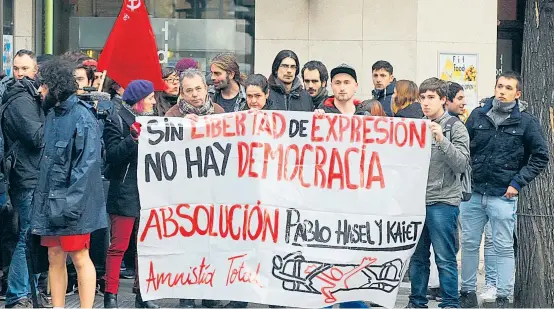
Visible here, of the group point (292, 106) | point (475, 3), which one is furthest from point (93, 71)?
point (475, 3)

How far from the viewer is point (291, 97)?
9344mm

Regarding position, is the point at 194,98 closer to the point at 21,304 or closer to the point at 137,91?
the point at 137,91

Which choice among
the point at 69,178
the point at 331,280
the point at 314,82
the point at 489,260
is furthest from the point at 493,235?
the point at 69,178

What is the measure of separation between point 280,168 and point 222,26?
627cm

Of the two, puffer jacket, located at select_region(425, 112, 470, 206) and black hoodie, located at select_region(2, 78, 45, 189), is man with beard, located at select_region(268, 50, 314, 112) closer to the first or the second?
puffer jacket, located at select_region(425, 112, 470, 206)

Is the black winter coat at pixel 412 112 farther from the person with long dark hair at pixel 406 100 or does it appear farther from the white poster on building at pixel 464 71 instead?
the white poster on building at pixel 464 71

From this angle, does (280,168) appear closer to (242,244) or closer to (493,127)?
(242,244)

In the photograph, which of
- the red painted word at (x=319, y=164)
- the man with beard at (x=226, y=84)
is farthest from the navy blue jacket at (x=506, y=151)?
the man with beard at (x=226, y=84)

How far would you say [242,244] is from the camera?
731cm

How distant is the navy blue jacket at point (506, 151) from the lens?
834 cm

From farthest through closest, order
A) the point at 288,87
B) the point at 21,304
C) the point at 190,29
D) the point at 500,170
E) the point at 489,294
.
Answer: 1. the point at 190,29
2. the point at 288,87
3. the point at 489,294
4. the point at 500,170
5. the point at 21,304

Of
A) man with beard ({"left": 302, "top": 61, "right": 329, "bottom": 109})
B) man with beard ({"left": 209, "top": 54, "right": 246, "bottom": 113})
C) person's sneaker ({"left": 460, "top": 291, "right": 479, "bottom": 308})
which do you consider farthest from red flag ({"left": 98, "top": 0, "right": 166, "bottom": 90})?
person's sneaker ({"left": 460, "top": 291, "right": 479, "bottom": 308})

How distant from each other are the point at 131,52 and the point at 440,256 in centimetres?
349

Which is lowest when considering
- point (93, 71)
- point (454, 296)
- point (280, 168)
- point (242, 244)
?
point (454, 296)
